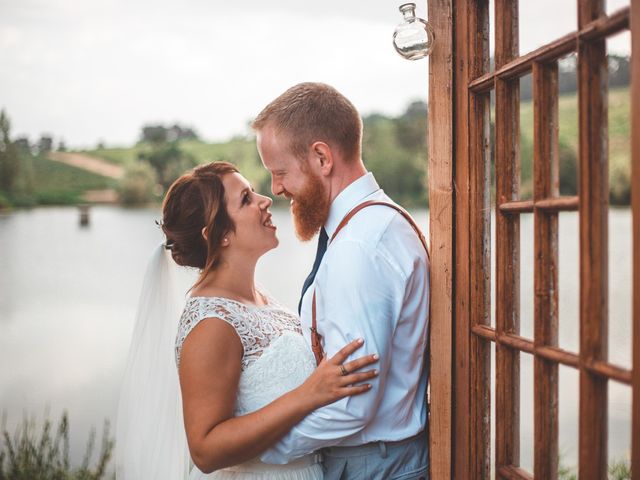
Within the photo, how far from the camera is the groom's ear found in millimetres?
1656

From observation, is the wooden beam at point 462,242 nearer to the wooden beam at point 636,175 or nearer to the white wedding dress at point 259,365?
the white wedding dress at point 259,365

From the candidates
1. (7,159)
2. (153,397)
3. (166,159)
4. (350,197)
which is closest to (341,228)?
(350,197)

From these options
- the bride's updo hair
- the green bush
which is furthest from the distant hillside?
the green bush

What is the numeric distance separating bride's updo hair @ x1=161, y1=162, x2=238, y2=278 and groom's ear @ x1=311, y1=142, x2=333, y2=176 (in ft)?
1.42

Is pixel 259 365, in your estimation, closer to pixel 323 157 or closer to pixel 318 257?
pixel 318 257

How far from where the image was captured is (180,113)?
14.9m

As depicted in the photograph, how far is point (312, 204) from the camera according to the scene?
5.54ft

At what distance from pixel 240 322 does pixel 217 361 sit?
0.49ft

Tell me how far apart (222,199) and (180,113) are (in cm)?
1376

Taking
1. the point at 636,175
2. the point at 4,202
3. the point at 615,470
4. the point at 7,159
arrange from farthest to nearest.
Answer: the point at 4,202 < the point at 7,159 < the point at 615,470 < the point at 636,175

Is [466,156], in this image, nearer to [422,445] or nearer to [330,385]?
[330,385]

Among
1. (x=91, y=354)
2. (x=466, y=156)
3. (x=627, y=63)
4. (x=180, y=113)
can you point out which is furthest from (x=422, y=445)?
(x=180, y=113)

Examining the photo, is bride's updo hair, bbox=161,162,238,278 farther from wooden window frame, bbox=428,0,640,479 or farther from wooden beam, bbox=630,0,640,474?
wooden beam, bbox=630,0,640,474

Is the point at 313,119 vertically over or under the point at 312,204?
over
